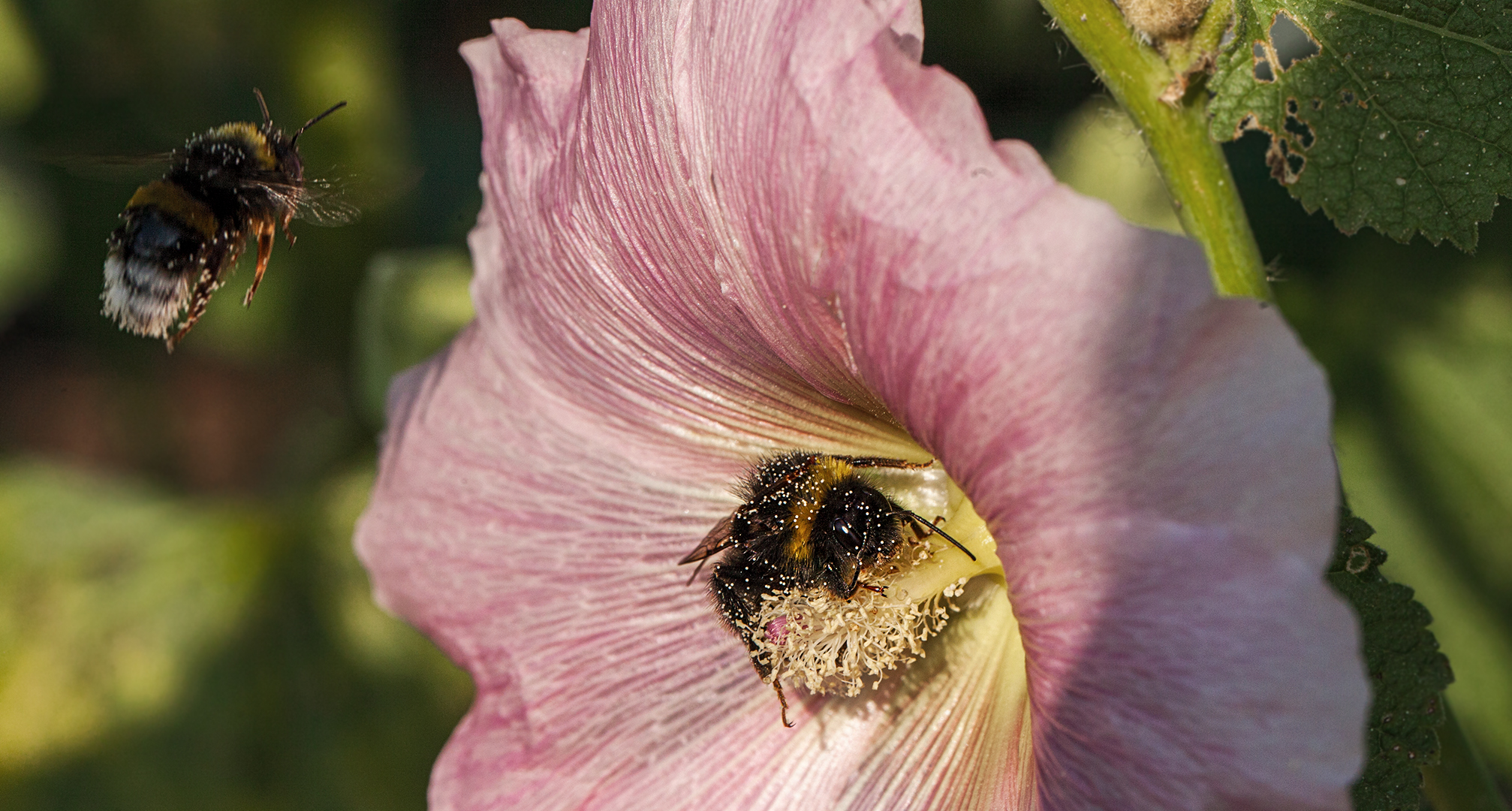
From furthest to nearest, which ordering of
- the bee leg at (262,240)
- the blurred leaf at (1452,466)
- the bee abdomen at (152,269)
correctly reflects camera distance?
the blurred leaf at (1452,466) < the bee leg at (262,240) < the bee abdomen at (152,269)

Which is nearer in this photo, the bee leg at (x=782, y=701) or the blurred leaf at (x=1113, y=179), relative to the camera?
the bee leg at (x=782, y=701)

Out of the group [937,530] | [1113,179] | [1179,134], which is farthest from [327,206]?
[1113,179]

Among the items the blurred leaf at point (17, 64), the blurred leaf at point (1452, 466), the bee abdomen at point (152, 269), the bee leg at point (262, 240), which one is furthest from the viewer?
the blurred leaf at point (17, 64)

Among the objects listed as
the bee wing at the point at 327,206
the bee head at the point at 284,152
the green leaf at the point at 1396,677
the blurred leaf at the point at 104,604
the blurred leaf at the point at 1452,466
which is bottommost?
the blurred leaf at the point at 104,604

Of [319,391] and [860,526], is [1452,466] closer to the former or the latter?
[860,526]

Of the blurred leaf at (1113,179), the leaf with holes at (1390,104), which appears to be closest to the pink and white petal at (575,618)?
the leaf with holes at (1390,104)

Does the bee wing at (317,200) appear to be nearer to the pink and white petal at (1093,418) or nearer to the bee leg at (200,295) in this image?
the bee leg at (200,295)

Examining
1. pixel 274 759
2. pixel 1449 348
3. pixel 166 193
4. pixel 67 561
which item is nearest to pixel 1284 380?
pixel 166 193

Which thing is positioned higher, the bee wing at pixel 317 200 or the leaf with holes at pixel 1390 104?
the leaf with holes at pixel 1390 104
